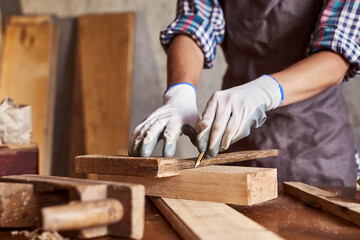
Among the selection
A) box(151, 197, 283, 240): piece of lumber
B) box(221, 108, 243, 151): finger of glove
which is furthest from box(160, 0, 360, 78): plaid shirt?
box(151, 197, 283, 240): piece of lumber

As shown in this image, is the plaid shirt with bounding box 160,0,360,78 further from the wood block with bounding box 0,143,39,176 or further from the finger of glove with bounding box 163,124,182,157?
the wood block with bounding box 0,143,39,176

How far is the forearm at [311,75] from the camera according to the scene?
5.08 ft

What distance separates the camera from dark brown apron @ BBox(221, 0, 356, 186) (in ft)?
6.27

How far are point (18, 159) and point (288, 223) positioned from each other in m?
0.90

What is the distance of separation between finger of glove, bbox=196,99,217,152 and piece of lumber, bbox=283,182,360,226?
0.34m

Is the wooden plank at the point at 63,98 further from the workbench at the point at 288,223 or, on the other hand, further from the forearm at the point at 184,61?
the workbench at the point at 288,223

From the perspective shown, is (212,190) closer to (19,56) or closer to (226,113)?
(226,113)

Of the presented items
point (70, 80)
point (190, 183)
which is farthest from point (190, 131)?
point (70, 80)

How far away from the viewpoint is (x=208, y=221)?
908 millimetres

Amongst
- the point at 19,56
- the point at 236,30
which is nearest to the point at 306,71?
the point at 236,30

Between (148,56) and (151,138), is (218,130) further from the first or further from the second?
(148,56)

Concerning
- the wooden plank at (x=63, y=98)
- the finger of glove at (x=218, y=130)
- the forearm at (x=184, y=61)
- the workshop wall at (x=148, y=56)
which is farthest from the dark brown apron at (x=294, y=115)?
the wooden plank at (x=63, y=98)

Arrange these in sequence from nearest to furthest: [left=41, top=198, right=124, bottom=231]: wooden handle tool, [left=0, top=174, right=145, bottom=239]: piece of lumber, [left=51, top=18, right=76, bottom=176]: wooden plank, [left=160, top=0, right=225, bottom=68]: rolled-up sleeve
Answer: [left=41, top=198, right=124, bottom=231]: wooden handle tool, [left=0, top=174, right=145, bottom=239]: piece of lumber, [left=160, top=0, right=225, bottom=68]: rolled-up sleeve, [left=51, top=18, right=76, bottom=176]: wooden plank

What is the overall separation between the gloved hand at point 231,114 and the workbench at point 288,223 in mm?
251
